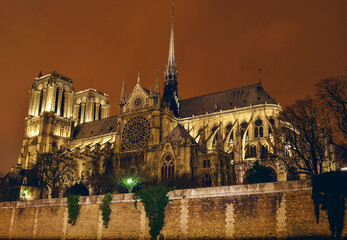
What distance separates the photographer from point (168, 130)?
51375 millimetres

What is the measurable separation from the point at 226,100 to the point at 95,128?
1048 inches

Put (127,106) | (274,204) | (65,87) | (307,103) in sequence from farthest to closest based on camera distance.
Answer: (65,87) → (127,106) → (307,103) → (274,204)

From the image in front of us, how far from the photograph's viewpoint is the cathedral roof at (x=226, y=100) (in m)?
51.5

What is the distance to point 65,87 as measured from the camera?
7412 cm

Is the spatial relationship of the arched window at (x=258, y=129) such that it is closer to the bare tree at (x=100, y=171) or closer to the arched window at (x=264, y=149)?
the arched window at (x=264, y=149)

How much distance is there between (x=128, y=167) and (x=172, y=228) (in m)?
24.1

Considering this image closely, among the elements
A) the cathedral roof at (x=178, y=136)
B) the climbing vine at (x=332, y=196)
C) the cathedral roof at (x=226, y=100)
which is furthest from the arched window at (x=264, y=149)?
the climbing vine at (x=332, y=196)

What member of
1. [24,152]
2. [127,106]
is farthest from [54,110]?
[127,106]

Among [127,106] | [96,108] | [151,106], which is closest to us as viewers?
[151,106]

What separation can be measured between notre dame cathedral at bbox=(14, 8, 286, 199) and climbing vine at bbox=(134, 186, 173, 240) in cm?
1236

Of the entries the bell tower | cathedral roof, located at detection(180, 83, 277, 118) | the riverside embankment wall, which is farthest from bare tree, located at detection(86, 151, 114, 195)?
the bell tower

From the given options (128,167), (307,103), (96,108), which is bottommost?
(128,167)

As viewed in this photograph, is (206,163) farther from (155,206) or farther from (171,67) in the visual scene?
(171,67)

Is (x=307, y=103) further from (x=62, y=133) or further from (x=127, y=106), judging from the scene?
(x=62, y=133)
